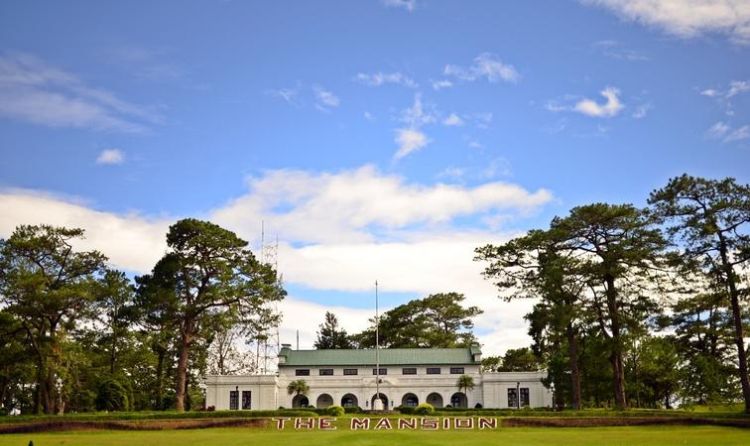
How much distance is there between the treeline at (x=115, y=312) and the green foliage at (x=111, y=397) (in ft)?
0.23

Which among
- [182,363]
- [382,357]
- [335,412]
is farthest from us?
[382,357]

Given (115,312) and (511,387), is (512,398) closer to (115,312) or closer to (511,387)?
(511,387)

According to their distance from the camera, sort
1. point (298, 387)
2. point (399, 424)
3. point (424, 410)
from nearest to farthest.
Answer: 1. point (399, 424)
2. point (424, 410)
3. point (298, 387)

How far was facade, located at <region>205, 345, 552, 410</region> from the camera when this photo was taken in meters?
66.2

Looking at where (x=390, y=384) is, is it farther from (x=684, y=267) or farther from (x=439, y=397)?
(x=684, y=267)

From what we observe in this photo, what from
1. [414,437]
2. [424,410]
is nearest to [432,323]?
[424,410]

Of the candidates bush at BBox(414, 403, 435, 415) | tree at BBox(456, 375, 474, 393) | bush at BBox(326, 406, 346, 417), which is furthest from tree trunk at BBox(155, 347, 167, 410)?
tree at BBox(456, 375, 474, 393)

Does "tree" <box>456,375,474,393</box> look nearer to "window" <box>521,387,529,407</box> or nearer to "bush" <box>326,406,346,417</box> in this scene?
"window" <box>521,387,529,407</box>

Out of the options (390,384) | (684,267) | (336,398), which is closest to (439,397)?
(390,384)

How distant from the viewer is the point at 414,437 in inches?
1308

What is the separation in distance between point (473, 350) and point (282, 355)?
18.8m

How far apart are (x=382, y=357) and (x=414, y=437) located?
1442 inches

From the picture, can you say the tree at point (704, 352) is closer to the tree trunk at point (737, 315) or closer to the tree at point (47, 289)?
the tree trunk at point (737, 315)

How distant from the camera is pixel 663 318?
5119 centimetres
